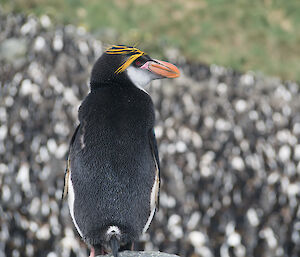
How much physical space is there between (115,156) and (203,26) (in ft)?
14.7

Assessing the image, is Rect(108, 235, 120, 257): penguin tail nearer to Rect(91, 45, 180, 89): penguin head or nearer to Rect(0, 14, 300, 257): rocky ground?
Rect(91, 45, 180, 89): penguin head

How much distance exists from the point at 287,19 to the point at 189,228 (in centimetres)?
336

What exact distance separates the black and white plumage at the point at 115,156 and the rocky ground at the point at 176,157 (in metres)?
2.47

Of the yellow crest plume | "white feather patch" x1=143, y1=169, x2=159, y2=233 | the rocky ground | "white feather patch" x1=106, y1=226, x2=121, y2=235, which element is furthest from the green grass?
"white feather patch" x1=106, y1=226, x2=121, y2=235

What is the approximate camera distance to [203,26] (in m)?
6.53

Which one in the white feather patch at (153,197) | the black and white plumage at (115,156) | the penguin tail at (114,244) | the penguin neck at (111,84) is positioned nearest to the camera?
the penguin tail at (114,244)

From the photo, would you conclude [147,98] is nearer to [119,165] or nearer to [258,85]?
[119,165]

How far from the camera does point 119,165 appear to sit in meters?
2.36

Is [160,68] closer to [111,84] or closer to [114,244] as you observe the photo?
[111,84]

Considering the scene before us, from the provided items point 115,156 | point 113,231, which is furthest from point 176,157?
point 113,231

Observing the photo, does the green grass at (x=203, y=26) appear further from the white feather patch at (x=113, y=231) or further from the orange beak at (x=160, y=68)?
the white feather patch at (x=113, y=231)

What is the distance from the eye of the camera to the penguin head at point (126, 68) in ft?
8.45

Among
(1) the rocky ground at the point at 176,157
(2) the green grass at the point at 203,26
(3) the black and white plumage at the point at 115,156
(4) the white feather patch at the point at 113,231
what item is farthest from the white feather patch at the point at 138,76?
(2) the green grass at the point at 203,26

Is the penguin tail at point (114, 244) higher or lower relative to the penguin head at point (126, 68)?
lower
